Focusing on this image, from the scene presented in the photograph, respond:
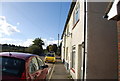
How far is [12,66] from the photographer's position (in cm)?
457

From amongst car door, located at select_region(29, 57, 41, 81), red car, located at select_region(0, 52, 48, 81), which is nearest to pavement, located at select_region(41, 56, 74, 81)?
car door, located at select_region(29, 57, 41, 81)

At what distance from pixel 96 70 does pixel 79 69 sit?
2502mm

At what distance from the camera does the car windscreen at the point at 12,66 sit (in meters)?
4.30

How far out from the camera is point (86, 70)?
626 cm

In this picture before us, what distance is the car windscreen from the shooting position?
430 cm

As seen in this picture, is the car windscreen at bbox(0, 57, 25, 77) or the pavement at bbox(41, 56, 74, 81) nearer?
the car windscreen at bbox(0, 57, 25, 77)

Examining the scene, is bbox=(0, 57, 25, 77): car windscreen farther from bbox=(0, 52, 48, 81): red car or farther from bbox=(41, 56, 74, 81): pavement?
bbox=(41, 56, 74, 81): pavement

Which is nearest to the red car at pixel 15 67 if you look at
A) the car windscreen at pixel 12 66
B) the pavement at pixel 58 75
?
the car windscreen at pixel 12 66

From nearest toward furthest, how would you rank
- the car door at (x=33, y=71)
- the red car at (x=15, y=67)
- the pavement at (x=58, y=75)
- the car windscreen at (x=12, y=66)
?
the red car at (x=15, y=67) < the car windscreen at (x=12, y=66) < the car door at (x=33, y=71) < the pavement at (x=58, y=75)

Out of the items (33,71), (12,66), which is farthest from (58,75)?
(12,66)

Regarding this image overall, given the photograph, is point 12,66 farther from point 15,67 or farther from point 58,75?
point 58,75

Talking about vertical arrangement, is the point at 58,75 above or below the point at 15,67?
below

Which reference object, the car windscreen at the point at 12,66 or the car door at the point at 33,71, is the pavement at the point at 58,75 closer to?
the car door at the point at 33,71

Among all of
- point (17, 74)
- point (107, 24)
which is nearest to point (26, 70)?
point (17, 74)
